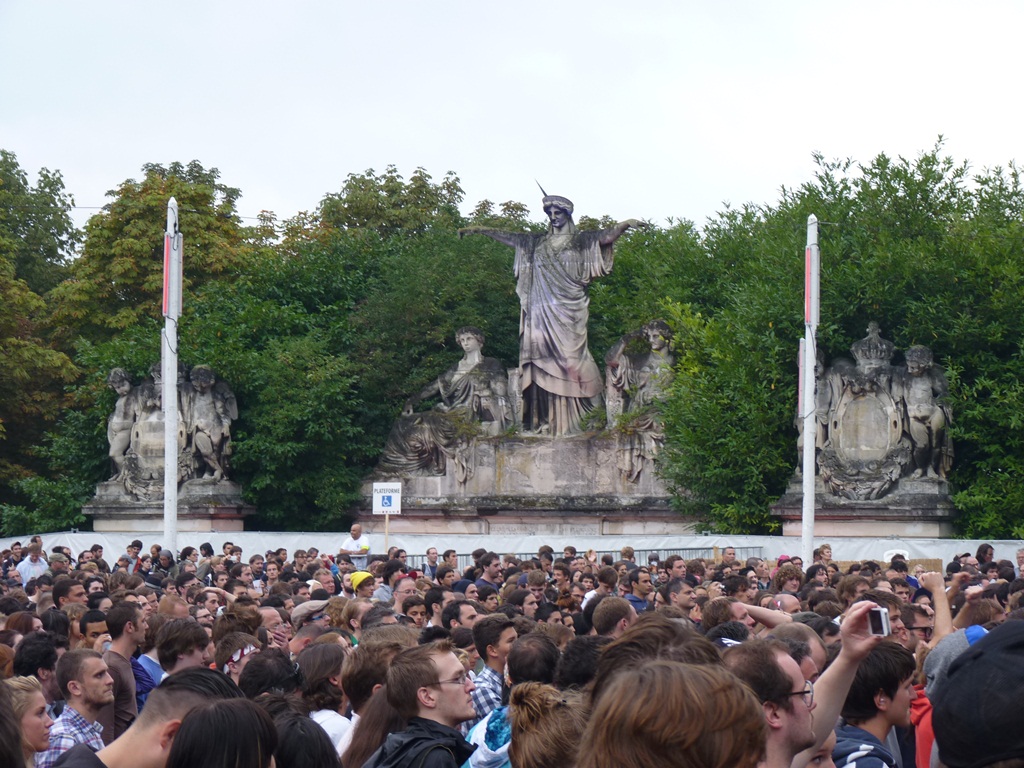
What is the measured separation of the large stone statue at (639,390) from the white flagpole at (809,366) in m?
8.75

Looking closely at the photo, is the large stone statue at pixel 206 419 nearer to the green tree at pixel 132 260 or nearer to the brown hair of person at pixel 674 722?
the green tree at pixel 132 260

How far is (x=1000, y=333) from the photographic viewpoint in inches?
1230

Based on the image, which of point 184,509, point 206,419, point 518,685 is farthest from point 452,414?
point 518,685

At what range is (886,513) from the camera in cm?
3133

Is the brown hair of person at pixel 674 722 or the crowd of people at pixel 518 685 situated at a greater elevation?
the brown hair of person at pixel 674 722

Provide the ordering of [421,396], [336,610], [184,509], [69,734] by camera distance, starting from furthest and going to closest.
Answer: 1. [421,396]
2. [184,509]
3. [336,610]
4. [69,734]

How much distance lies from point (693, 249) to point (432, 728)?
3793 centimetres

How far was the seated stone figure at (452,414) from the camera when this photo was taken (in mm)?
37781

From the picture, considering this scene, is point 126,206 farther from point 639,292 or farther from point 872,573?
point 872,573

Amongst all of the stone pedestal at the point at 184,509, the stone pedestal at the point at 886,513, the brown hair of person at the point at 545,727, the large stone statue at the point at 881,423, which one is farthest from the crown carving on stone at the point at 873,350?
the brown hair of person at the point at 545,727

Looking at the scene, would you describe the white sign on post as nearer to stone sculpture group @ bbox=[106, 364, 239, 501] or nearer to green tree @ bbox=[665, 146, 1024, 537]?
green tree @ bbox=[665, 146, 1024, 537]

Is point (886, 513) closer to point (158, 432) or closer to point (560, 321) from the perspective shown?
→ point (560, 321)

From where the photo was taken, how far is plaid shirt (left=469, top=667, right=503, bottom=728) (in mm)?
7711

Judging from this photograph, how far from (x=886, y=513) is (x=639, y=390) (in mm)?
7536
